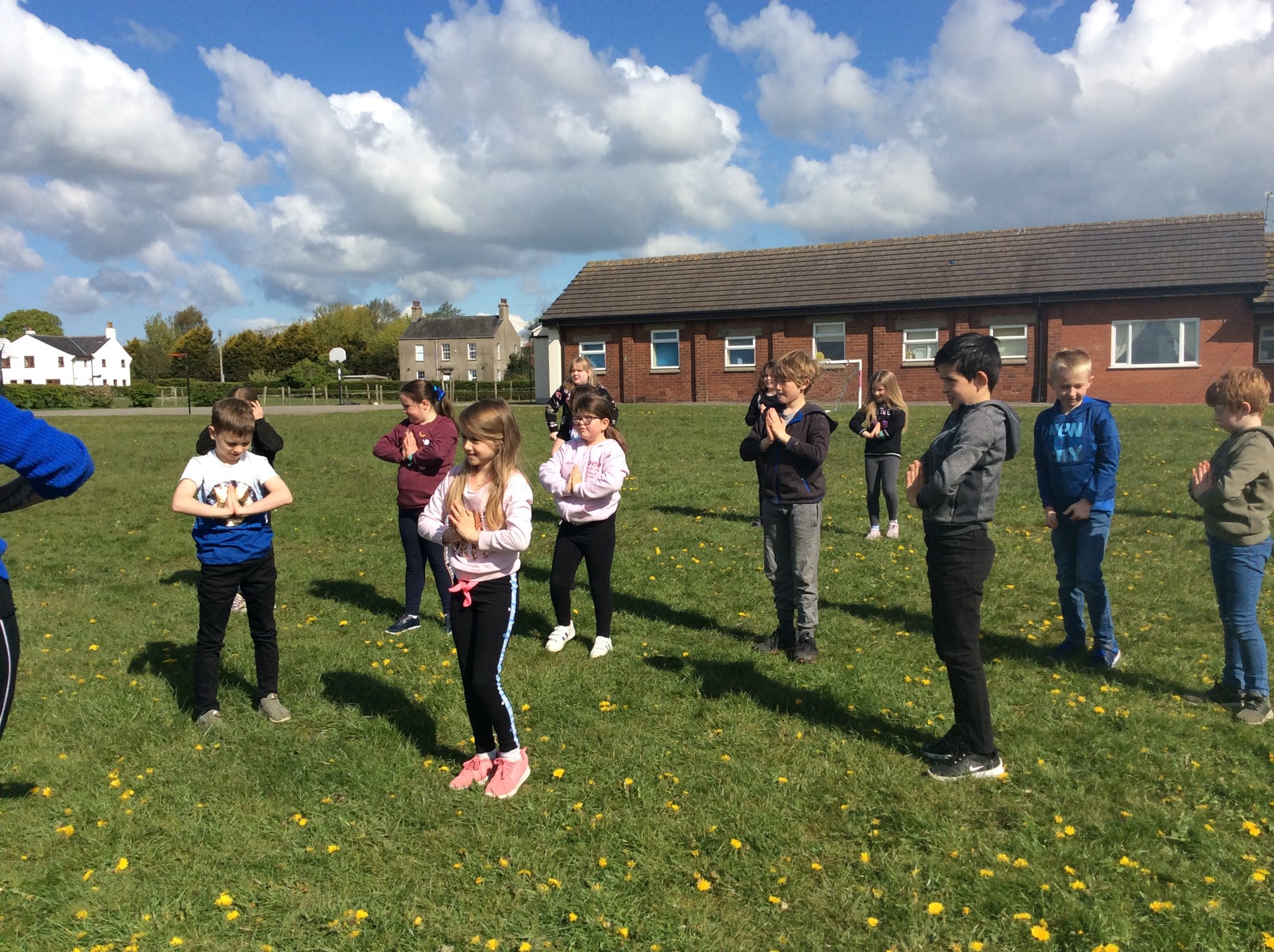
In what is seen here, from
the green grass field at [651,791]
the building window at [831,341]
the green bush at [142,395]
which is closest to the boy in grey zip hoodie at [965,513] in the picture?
the green grass field at [651,791]

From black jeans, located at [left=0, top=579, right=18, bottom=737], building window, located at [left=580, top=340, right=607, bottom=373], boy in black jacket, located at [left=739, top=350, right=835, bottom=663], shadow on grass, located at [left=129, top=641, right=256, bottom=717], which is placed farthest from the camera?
building window, located at [left=580, top=340, right=607, bottom=373]

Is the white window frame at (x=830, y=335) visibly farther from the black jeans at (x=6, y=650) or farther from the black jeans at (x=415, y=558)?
the black jeans at (x=6, y=650)

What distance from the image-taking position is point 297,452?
19844mm

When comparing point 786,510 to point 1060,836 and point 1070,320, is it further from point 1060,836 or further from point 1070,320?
point 1070,320

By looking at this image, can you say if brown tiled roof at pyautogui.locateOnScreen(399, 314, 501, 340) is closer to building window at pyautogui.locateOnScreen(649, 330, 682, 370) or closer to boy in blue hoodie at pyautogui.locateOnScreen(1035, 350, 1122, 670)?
building window at pyautogui.locateOnScreen(649, 330, 682, 370)

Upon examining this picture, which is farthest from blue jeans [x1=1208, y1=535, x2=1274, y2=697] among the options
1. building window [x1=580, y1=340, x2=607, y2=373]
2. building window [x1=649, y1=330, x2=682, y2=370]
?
building window [x1=580, y1=340, x2=607, y2=373]

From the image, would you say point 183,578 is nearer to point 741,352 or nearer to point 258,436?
point 258,436

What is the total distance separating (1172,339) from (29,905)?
1303 inches

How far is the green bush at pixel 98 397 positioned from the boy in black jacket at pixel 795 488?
5206cm

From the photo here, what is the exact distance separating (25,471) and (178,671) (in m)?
3.80

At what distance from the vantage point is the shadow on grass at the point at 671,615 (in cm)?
701

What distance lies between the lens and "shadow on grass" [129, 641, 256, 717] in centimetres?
581

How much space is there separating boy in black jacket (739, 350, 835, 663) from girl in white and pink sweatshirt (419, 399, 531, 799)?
7.57ft

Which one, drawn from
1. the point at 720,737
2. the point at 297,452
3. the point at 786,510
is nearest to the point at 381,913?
the point at 720,737
